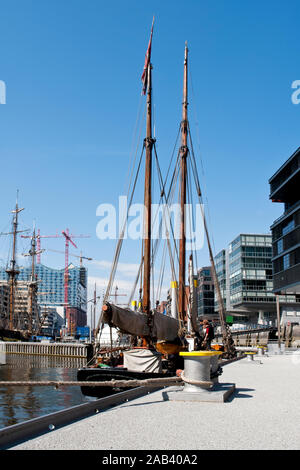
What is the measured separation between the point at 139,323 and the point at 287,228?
63.7 meters

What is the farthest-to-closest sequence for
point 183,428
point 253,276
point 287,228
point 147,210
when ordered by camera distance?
point 253,276 → point 287,228 → point 147,210 → point 183,428

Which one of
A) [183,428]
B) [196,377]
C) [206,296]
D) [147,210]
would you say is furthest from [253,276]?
[183,428]

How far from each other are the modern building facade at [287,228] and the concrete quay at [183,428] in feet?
208

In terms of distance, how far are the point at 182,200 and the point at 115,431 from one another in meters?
27.0

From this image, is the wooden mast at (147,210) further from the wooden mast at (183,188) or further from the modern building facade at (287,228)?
the modern building facade at (287,228)

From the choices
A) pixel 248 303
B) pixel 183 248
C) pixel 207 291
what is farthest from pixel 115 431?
pixel 207 291

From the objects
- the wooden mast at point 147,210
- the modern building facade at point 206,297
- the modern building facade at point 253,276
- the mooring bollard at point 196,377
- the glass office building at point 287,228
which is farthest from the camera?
the modern building facade at point 206,297

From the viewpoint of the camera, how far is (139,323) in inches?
714

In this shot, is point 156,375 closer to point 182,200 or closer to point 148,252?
point 148,252

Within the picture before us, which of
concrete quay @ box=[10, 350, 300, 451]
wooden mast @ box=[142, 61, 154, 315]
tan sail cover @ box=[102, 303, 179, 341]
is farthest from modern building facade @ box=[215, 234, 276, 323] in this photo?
concrete quay @ box=[10, 350, 300, 451]

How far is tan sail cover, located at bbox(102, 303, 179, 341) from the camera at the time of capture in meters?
16.2

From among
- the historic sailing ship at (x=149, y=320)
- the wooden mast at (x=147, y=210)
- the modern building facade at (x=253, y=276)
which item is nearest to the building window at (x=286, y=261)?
the modern building facade at (x=253, y=276)

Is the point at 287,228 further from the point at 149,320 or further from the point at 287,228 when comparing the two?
the point at 149,320

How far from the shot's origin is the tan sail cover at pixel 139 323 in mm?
16172
